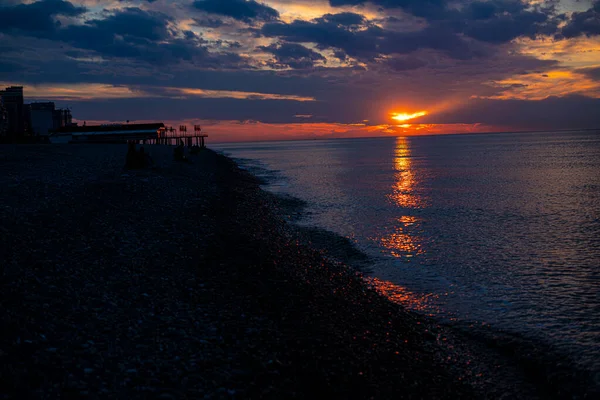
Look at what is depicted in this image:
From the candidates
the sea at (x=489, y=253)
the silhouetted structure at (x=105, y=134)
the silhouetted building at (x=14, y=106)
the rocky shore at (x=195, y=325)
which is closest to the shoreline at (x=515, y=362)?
the rocky shore at (x=195, y=325)

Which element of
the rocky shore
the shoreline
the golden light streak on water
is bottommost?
the golden light streak on water

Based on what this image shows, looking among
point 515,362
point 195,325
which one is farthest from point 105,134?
point 515,362

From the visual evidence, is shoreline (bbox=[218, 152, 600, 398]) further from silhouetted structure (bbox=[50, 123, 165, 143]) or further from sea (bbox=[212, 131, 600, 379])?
silhouetted structure (bbox=[50, 123, 165, 143])

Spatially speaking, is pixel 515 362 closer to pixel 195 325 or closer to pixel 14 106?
pixel 195 325

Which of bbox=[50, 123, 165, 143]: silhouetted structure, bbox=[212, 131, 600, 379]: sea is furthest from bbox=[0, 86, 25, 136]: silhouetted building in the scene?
bbox=[212, 131, 600, 379]: sea

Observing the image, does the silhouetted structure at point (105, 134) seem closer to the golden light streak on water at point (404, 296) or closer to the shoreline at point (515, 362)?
the golden light streak on water at point (404, 296)

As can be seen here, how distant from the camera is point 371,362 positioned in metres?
8.11

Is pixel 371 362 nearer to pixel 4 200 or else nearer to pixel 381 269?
pixel 381 269

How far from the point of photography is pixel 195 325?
8492 mm

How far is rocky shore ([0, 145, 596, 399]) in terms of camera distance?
259 inches

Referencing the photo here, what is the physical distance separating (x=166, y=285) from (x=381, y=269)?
29.0 feet

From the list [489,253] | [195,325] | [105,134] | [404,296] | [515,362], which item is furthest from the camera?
[105,134]

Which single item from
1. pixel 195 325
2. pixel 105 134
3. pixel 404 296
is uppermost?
pixel 105 134

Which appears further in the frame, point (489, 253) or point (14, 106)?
point (14, 106)
